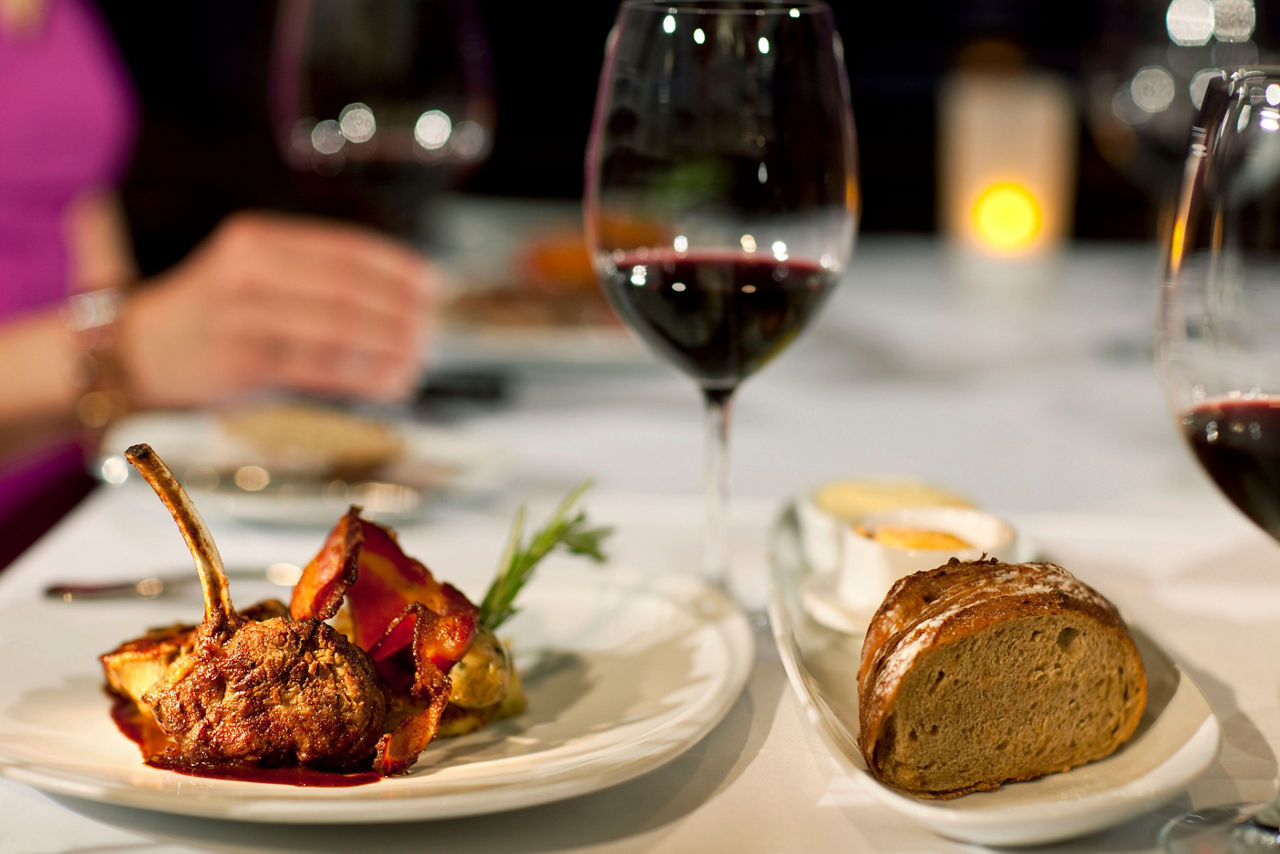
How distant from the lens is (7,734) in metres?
0.63

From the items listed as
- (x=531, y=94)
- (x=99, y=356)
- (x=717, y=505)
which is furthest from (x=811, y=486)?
(x=531, y=94)

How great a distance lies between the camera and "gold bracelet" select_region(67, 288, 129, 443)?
1.71m

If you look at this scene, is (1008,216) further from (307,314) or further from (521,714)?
(521,714)

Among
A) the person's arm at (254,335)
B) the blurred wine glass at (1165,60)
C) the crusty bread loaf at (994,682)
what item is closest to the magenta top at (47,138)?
the person's arm at (254,335)

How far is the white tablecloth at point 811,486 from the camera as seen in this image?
62 centimetres

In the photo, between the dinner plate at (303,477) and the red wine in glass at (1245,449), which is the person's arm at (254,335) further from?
the red wine in glass at (1245,449)

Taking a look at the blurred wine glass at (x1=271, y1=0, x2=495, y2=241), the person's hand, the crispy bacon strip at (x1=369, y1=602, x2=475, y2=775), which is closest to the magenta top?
the person's hand

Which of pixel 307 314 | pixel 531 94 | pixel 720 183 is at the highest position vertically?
pixel 720 183

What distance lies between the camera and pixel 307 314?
162 cm

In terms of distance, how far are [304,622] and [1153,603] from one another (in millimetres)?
649

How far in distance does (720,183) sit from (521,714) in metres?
0.38

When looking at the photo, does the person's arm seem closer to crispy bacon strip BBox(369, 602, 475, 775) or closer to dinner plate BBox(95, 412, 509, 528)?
dinner plate BBox(95, 412, 509, 528)

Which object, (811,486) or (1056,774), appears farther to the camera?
(811,486)

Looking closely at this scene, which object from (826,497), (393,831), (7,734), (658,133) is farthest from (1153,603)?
(7,734)
